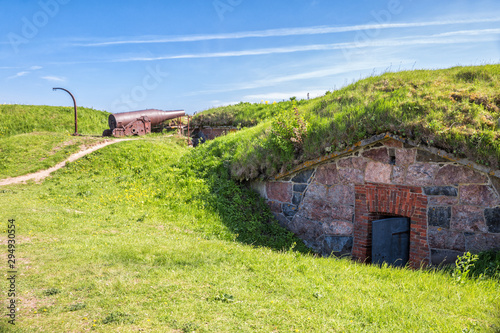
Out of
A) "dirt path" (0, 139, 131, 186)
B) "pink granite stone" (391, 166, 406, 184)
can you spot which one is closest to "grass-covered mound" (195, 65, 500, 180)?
"pink granite stone" (391, 166, 406, 184)

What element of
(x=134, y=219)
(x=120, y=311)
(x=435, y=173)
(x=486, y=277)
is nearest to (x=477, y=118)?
(x=435, y=173)

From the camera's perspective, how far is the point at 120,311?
4426mm

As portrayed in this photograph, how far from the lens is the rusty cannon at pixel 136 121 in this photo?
21.2 metres

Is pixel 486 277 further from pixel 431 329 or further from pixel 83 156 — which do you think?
pixel 83 156

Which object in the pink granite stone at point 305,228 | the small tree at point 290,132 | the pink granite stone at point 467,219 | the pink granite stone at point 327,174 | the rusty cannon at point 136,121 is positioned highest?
the rusty cannon at point 136,121

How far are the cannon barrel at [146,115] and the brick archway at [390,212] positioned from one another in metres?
16.6

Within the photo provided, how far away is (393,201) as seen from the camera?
812cm

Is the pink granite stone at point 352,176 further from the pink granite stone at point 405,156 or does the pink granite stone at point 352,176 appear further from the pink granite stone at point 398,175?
the pink granite stone at point 405,156

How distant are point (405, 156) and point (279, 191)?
3.57 meters

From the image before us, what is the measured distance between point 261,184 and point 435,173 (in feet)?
15.6

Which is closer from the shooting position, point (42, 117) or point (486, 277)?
point (486, 277)

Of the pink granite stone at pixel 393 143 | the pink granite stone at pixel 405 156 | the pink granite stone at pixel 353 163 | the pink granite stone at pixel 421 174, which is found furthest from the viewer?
the pink granite stone at pixel 353 163

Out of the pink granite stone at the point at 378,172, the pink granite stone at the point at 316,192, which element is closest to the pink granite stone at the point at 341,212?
the pink granite stone at the point at 316,192

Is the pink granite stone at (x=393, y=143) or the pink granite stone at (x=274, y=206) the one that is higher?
the pink granite stone at (x=393, y=143)
